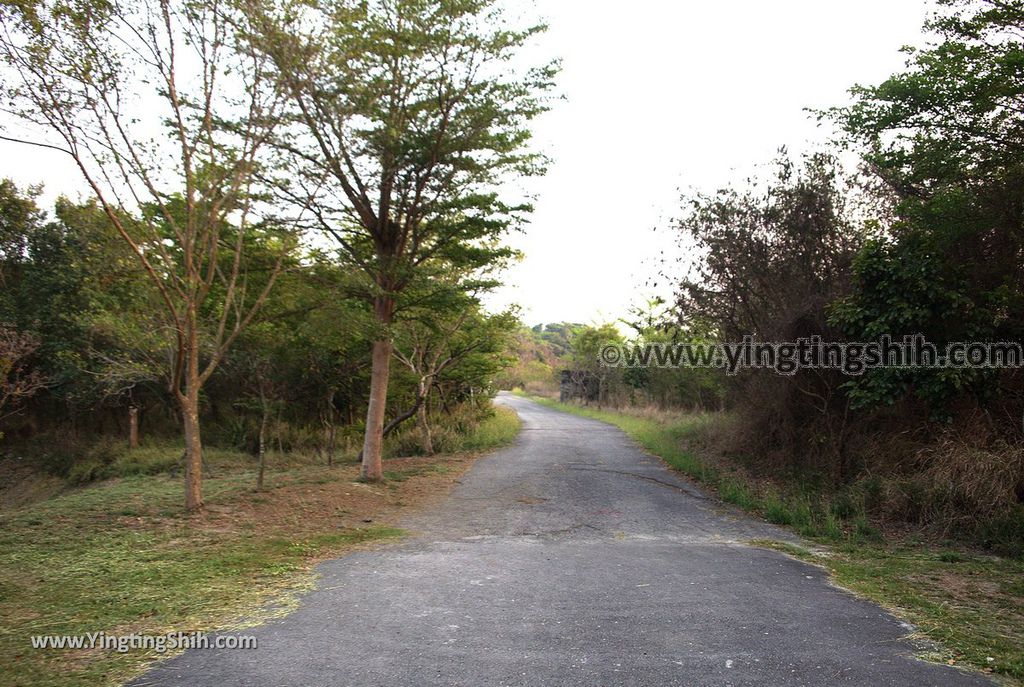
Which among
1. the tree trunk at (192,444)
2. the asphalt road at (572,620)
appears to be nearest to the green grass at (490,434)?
the asphalt road at (572,620)

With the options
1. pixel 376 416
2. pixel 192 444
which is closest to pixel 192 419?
pixel 192 444

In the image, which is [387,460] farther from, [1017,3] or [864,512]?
[1017,3]

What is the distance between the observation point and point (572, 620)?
16.1 feet

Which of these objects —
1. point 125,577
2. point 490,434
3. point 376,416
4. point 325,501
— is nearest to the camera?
point 125,577

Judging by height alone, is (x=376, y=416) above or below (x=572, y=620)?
above

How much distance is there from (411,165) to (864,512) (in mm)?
9065

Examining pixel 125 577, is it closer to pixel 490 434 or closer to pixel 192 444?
pixel 192 444

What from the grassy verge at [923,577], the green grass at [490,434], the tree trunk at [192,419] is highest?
the tree trunk at [192,419]

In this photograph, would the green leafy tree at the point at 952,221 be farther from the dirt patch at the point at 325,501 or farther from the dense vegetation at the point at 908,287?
the dirt patch at the point at 325,501

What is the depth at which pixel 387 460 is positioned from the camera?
1661 centimetres

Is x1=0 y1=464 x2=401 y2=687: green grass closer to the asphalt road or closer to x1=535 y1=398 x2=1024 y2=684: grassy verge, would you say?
the asphalt road

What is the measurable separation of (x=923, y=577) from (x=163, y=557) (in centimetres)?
765

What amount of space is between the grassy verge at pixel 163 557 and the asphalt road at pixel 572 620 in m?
0.46

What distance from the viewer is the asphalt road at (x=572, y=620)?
12.8 feet
